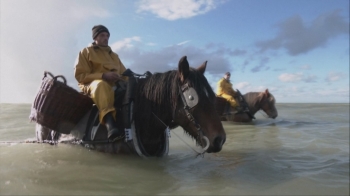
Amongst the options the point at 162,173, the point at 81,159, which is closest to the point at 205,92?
the point at 162,173

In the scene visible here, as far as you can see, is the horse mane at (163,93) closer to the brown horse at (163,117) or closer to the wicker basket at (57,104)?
the brown horse at (163,117)

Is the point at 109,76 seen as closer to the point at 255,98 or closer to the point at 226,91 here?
the point at 226,91

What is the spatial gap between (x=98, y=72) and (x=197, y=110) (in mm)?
1517

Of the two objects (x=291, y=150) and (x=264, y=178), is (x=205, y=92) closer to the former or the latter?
(x=264, y=178)

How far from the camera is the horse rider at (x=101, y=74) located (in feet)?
10.5

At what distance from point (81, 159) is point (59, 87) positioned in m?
0.87

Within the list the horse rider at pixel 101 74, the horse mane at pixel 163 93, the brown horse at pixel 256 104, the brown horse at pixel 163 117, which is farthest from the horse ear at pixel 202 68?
the brown horse at pixel 256 104

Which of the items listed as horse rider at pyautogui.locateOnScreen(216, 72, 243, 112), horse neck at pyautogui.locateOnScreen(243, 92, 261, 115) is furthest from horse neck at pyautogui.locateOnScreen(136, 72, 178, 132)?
horse neck at pyautogui.locateOnScreen(243, 92, 261, 115)

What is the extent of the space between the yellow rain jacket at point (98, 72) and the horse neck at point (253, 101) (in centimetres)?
729

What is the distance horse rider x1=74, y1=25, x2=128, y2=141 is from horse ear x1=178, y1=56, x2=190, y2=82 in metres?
0.85

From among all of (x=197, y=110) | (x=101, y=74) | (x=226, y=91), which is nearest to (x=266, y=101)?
(x=226, y=91)

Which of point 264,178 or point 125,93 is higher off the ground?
point 125,93

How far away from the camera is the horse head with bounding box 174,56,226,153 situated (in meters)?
2.69

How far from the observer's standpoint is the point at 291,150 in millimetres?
3805
